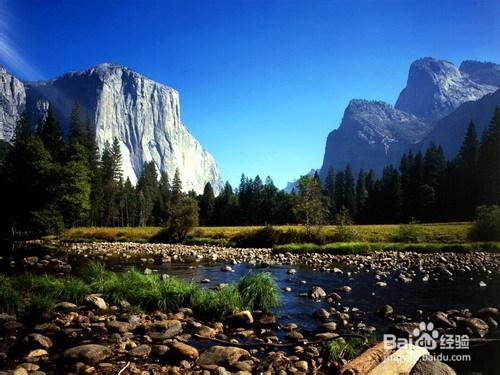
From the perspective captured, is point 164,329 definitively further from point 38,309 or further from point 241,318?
point 38,309

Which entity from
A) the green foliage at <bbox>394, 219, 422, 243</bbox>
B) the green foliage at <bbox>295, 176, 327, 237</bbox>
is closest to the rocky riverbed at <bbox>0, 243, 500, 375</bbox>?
the green foliage at <bbox>394, 219, 422, 243</bbox>

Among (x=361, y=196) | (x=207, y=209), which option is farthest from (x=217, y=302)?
(x=207, y=209)

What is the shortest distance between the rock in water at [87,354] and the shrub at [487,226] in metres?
37.8

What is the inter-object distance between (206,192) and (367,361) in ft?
320

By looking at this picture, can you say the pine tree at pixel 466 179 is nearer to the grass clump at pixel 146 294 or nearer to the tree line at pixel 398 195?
the tree line at pixel 398 195

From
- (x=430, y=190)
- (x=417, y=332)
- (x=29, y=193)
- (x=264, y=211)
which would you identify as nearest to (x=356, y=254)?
(x=417, y=332)

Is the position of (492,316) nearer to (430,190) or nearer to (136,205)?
(430,190)

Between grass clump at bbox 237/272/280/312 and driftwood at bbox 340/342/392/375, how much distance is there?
4.92 m

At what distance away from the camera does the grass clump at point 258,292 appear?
11383 millimetres

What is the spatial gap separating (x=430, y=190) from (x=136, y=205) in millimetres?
66704

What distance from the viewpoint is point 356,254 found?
31359 millimetres

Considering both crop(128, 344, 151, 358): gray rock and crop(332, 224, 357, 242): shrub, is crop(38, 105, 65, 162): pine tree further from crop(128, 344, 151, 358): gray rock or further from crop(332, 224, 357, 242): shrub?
crop(128, 344, 151, 358): gray rock

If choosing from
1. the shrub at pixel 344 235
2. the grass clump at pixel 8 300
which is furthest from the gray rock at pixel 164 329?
the shrub at pixel 344 235

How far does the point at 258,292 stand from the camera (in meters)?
11.6
